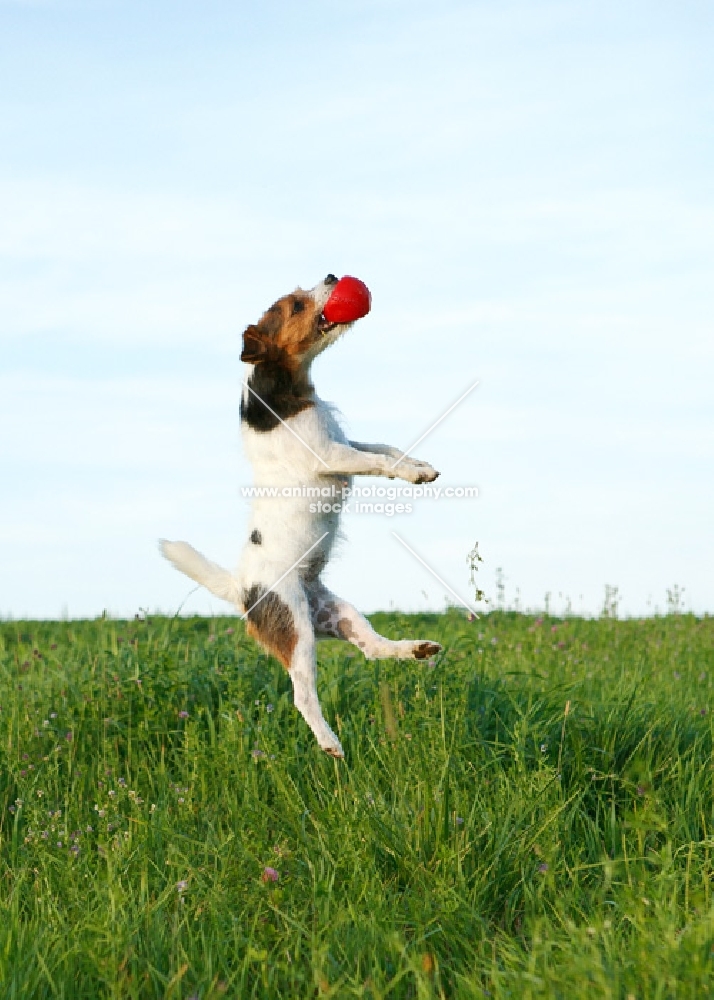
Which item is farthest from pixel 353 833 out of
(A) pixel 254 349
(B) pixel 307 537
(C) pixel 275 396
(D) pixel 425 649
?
(A) pixel 254 349

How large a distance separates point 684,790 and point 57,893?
3.40 metres

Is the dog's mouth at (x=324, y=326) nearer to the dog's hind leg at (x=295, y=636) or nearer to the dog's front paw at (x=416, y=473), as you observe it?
the dog's front paw at (x=416, y=473)

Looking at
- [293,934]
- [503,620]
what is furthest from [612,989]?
[503,620]

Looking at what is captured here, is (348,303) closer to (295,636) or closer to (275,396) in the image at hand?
(275,396)

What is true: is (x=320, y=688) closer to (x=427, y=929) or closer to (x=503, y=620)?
(x=427, y=929)

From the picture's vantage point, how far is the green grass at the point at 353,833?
429 cm

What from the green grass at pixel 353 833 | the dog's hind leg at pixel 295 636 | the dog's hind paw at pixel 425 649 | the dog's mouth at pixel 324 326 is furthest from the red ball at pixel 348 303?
the green grass at pixel 353 833

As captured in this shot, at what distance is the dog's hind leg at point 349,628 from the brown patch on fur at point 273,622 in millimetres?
320

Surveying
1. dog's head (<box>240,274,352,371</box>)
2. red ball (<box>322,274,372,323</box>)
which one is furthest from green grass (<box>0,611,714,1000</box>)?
red ball (<box>322,274,372,323</box>)

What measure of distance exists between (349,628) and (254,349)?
55.7 inches

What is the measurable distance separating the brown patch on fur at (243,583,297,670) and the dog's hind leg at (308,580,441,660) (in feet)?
1.05

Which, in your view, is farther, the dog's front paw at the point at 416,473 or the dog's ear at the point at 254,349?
the dog's ear at the point at 254,349

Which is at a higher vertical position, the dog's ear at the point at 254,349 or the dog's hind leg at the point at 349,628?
the dog's ear at the point at 254,349

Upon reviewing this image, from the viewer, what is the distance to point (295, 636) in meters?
5.10
